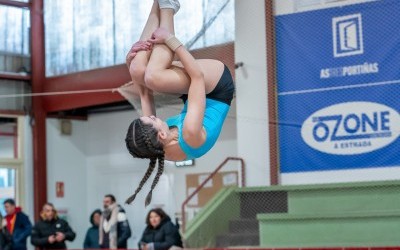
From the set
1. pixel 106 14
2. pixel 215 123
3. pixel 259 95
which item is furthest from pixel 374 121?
pixel 215 123

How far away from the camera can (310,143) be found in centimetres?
906

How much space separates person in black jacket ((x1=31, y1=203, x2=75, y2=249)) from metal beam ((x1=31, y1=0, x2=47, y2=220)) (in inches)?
93.1

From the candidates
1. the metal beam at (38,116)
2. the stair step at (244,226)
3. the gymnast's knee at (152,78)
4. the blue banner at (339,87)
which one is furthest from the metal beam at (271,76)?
the gymnast's knee at (152,78)

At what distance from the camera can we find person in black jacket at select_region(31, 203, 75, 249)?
9.66 m

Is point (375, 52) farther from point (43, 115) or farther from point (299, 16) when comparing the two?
point (43, 115)

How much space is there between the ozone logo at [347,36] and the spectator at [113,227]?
304 centimetres

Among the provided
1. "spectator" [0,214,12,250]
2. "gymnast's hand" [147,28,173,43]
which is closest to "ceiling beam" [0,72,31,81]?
"spectator" [0,214,12,250]

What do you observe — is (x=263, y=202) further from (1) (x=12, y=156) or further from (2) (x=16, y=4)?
(2) (x=16, y=4)

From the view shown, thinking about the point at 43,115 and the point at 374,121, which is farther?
the point at 43,115

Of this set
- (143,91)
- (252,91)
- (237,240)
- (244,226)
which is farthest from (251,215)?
(143,91)

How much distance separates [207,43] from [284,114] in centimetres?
111

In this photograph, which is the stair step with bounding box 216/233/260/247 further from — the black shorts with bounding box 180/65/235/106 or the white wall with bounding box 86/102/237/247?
the black shorts with bounding box 180/65/235/106

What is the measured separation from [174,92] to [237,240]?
546 centimetres

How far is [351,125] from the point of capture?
351 inches
